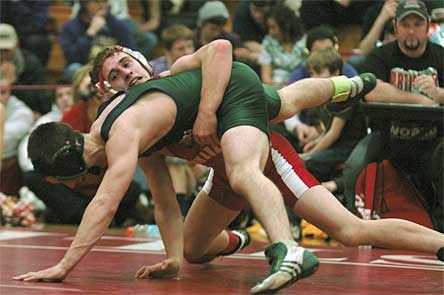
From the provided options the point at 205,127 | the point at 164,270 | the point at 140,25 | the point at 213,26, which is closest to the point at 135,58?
the point at 205,127

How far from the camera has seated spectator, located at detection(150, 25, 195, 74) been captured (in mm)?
8656

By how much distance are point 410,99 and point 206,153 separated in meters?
2.34

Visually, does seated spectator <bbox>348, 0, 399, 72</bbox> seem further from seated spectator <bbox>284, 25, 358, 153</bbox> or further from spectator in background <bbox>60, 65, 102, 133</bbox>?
spectator in background <bbox>60, 65, 102, 133</bbox>

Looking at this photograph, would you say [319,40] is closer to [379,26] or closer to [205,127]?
Result: [379,26]

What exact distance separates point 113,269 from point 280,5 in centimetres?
406

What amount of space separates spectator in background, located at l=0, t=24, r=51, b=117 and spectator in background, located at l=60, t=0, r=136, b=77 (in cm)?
32

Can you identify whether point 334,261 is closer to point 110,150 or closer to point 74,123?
point 110,150

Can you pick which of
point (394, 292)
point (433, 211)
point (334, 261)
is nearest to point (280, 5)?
point (433, 211)

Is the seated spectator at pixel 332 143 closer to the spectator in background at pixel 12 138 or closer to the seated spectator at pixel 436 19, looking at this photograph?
the seated spectator at pixel 436 19

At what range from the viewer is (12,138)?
8938 millimetres

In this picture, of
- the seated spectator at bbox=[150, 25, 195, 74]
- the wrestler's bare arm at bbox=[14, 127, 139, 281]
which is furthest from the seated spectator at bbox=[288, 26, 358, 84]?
the wrestler's bare arm at bbox=[14, 127, 139, 281]

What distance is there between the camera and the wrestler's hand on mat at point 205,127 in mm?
4672

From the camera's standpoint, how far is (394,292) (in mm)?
4660

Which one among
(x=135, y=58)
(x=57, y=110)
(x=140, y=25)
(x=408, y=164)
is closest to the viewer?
(x=135, y=58)
